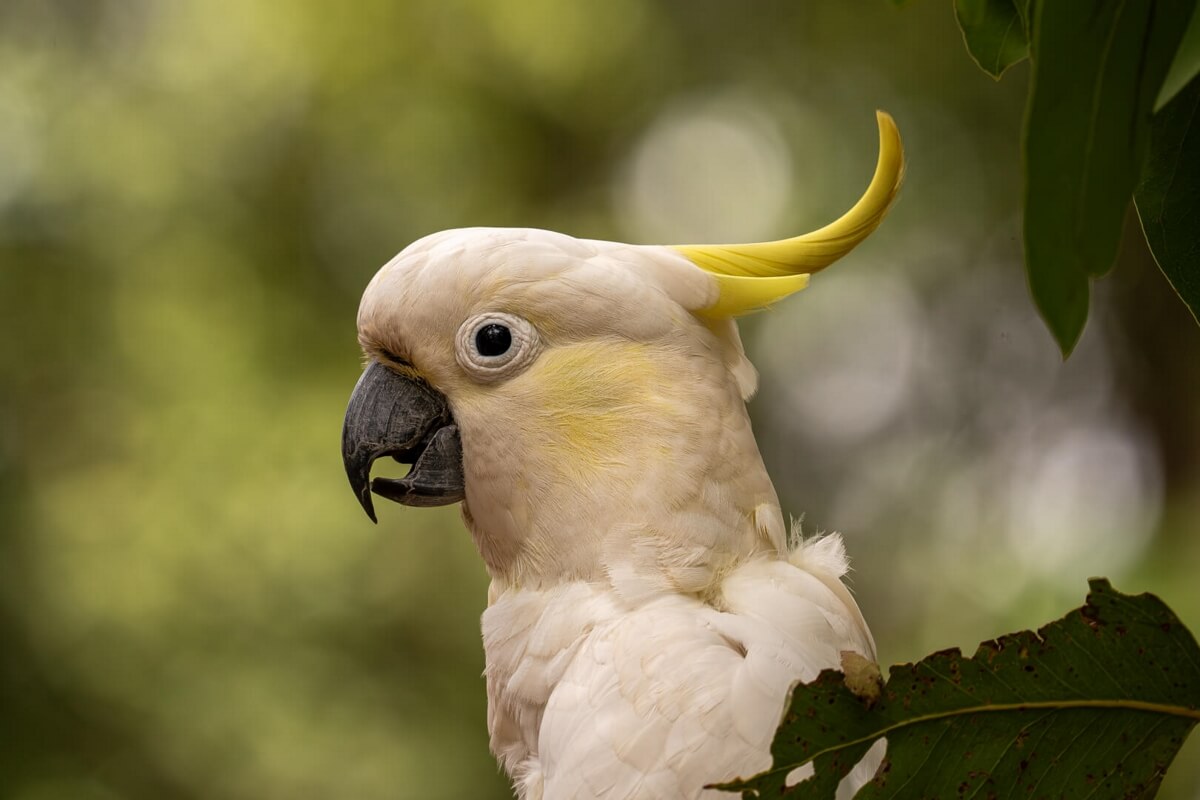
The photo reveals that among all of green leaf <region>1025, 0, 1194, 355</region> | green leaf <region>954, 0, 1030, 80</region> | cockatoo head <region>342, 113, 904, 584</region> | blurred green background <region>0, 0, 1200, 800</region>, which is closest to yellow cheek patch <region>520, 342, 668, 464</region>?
cockatoo head <region>342, 113, 904, 584</region>

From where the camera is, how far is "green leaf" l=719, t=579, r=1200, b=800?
63 cm

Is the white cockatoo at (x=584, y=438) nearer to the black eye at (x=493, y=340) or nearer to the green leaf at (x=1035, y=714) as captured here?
the black eye at (x=493, y=340)

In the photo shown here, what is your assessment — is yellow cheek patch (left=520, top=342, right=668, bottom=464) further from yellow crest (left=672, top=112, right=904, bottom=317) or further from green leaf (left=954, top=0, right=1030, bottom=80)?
green leaf (left=954, top=0, right=1030, bottom=80)

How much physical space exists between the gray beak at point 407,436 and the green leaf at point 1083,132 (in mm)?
798

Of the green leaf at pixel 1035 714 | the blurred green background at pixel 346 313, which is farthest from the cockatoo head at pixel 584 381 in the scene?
the blurred green background at pixel 346 313

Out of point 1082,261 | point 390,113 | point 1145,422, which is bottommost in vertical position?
point 1082,261

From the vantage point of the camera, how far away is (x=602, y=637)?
3.48ft

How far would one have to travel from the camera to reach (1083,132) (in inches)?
19.9

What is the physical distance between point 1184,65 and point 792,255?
68 cm

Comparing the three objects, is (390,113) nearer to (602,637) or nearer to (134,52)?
(134,52)

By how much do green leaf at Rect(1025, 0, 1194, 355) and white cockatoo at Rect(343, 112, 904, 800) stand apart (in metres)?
0.57

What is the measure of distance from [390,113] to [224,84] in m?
0.61

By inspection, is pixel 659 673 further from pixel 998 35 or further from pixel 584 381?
pixel 998 35

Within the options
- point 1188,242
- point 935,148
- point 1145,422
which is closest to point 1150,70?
point 1188,242
